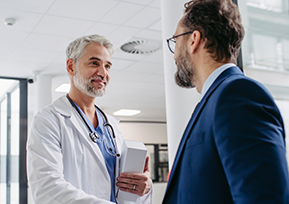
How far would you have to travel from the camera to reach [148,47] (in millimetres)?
4777

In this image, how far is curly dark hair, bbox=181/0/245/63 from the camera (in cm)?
105

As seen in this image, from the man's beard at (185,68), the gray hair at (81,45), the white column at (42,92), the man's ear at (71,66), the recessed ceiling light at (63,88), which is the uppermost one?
the recessed ceiling light at (63,88)

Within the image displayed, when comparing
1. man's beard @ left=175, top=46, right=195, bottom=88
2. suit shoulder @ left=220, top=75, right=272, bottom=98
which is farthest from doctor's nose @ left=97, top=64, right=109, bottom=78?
suit shoulder @ left=220, top=75, right=272, bottom=98

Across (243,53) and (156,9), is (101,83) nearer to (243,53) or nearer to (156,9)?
(243,53)

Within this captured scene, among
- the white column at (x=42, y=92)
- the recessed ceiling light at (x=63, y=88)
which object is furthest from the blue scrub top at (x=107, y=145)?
the recessed ceiling light at (x=63, y=88)

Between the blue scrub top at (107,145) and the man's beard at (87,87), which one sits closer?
the blue scrub top at (107,145)

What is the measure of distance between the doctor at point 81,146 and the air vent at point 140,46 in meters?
2.73

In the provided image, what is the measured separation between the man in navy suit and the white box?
0.53 meters

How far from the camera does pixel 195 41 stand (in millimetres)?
1065

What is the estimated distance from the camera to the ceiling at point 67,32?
3516mm

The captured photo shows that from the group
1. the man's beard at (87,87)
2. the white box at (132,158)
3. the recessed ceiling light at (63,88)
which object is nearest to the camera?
the white box at (132,158)

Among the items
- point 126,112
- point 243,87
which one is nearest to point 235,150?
point 243,87

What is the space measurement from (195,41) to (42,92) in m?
5.20

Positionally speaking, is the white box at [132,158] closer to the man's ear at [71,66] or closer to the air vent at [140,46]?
the man's ear at [71,66]
